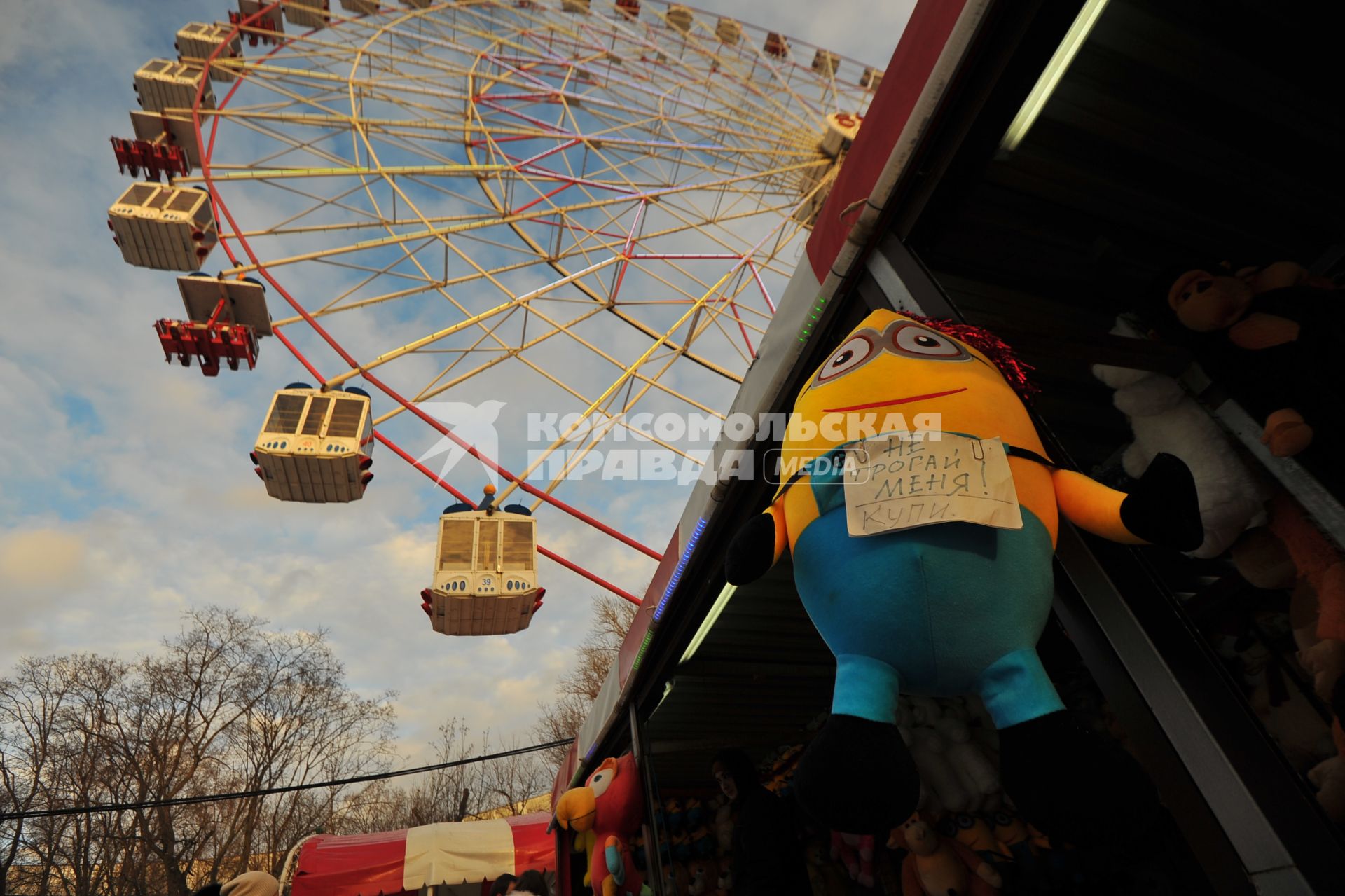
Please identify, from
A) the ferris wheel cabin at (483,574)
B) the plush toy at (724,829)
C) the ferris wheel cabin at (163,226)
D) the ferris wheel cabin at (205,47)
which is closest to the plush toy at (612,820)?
the plush toy at (724,829)

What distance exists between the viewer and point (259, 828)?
16.0 metres

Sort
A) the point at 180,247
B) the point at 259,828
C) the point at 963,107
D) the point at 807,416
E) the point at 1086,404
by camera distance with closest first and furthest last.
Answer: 1. the point at 807,416
2. the point at 963,107
3. the point at 1086,404
4. the point at 180,247
5. the point at 259,828

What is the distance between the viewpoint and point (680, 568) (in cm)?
277

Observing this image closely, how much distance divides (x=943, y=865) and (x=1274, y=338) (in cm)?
204

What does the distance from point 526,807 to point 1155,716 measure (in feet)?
81.9

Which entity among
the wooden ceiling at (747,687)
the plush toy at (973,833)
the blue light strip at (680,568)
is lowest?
the plush toy at (973,833)

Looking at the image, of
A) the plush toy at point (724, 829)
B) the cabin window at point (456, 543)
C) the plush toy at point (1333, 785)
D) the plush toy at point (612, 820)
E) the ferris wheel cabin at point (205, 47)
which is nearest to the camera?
the plush toy at point (1333, 785)

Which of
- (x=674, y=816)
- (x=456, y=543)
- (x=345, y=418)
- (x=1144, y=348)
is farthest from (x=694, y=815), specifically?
(x=345, y=418)

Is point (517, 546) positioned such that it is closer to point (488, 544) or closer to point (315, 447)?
point (488, 544)

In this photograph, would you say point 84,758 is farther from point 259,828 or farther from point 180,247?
point 180,247

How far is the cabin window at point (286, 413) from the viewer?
25.4ft

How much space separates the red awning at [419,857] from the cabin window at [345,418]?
4.28m

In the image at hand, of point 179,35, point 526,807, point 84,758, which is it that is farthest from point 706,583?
point 526,807

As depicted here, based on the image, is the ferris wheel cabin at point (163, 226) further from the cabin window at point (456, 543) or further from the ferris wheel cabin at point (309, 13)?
the ferris wheel cabin at point (309, 13)
